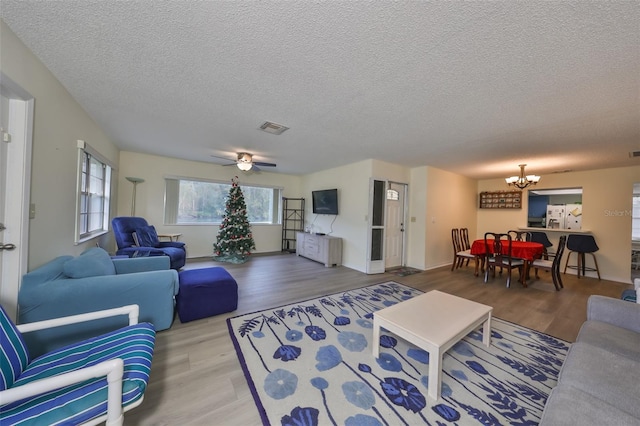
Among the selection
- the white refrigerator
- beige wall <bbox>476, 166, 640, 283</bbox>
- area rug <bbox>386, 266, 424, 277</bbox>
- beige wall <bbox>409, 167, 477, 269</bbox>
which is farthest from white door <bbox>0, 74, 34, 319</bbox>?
the white refrigerator

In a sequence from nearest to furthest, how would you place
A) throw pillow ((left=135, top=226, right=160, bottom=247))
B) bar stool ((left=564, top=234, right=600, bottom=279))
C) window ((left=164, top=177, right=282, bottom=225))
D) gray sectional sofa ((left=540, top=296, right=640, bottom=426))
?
gray sectional sofa ((left=540, top=296, right=640, bottom=426))
throw pillow ((left=135, top=226, right=160, bottom=247))
bar stool ((left=564, top=234, right=600, bottom=279))
window ((left=164, top=177, right=282, bottom=225))

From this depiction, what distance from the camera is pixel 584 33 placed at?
1.40 meters

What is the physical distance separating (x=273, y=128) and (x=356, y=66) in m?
1.69

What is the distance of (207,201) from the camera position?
6004mm

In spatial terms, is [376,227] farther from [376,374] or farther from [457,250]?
[376,374]

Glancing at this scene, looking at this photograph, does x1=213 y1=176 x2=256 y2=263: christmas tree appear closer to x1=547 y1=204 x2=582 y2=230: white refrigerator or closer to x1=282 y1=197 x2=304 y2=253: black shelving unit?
x1=282 y1=197 x2=304 y2=253: black shelving unit

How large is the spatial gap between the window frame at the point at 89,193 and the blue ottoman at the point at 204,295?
1.49m

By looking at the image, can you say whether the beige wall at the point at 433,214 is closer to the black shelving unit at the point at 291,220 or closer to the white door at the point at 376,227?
the white door at the point at 376,227

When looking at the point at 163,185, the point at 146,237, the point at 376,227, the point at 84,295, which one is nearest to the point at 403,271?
the point at 376,227

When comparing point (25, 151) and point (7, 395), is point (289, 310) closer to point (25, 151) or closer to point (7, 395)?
point (7, 395)

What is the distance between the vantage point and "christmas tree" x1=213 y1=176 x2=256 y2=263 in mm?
5613

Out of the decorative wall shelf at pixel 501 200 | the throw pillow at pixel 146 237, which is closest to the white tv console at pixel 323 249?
the throw pillow at pixel 146 237

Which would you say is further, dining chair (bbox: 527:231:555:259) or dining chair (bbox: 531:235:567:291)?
dining chair (bbox: 527:231:555:259)

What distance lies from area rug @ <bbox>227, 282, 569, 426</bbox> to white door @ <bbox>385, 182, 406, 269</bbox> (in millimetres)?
2710
